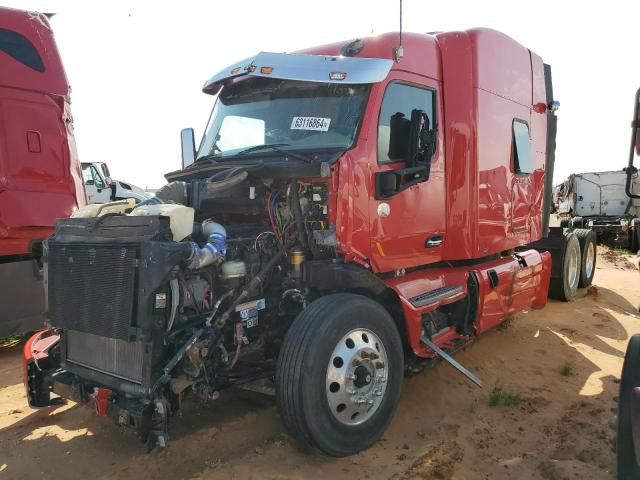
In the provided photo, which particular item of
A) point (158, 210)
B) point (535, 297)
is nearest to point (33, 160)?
point (158, 210)

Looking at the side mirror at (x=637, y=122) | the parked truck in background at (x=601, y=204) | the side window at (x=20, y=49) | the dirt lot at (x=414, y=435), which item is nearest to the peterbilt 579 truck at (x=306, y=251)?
the dirt lot at (x=414, y=435)

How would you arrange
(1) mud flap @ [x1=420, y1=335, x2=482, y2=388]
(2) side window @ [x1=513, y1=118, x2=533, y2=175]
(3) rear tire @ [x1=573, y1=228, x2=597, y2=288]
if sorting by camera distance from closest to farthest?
(1) mud flap @ [x1=420, y1=335, x2=482, y2=388]
(2) side window @ [x1=513, y1=118, x2=533, y2=175]
(3) rear tire @ [x1=573, y1=228, x2=597, y2=288]

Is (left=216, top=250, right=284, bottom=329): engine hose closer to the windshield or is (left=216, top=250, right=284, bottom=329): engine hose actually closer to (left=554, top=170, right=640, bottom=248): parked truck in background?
the windshield

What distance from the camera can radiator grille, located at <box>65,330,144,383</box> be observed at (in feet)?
10.9

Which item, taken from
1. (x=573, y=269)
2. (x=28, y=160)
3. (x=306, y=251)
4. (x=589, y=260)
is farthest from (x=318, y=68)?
(x=589, y=260)

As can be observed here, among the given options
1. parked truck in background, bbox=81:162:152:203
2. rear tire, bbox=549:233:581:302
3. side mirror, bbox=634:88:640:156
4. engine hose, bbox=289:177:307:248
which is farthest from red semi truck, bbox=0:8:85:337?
parked truck in background, bbox=81:162:152:203

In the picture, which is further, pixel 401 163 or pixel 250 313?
pixel 401 163

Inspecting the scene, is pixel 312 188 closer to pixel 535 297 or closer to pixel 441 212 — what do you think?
pixel 441 212

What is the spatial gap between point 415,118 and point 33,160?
4499 mm

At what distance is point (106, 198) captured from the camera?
14.8 metres

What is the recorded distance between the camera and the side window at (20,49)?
19.8 ft

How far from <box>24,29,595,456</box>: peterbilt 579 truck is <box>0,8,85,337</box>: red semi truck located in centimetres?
198

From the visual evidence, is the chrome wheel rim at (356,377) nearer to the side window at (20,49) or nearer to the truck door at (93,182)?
the side window at (20,49)

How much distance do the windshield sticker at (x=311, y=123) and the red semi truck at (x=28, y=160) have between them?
3.56m
